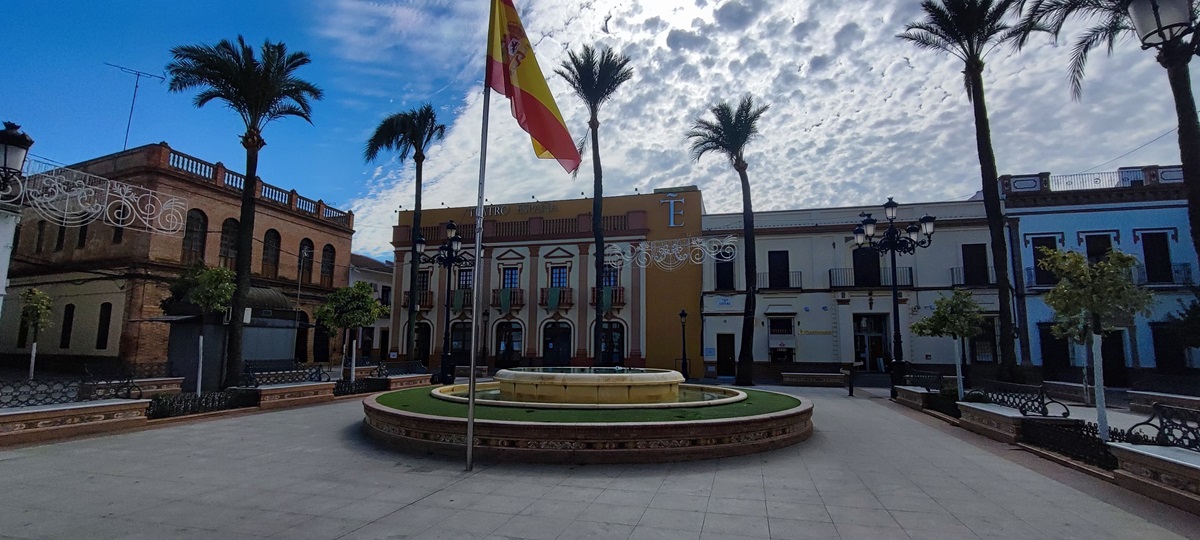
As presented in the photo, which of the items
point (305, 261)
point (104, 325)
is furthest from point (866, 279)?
point (104, 325)

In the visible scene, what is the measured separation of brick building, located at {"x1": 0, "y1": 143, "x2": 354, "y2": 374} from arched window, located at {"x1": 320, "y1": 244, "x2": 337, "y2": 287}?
218 centimetres

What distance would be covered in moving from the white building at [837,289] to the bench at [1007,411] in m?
16.1

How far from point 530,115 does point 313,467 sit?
573 cm

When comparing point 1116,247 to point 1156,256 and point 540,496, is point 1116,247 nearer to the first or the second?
point 1156,256

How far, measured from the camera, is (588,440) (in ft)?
25.3

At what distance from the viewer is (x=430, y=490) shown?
627cm

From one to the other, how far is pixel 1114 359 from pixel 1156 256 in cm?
521

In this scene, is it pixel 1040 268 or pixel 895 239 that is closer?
pixel 895 239

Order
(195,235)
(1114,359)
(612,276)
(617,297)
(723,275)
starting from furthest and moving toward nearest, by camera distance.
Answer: (612,276), (617,297), (723,275), (195,235), (1114,359)

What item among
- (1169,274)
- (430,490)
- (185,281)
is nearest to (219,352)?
(185,281)

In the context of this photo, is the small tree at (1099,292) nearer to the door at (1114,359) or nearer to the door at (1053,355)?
the door at (1053,355)

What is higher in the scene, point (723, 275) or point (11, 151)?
point (723, 275)

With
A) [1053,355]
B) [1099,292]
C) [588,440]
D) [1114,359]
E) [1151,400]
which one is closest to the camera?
[588,440]

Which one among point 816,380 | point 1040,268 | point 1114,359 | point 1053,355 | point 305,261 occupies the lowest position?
point 816,380
